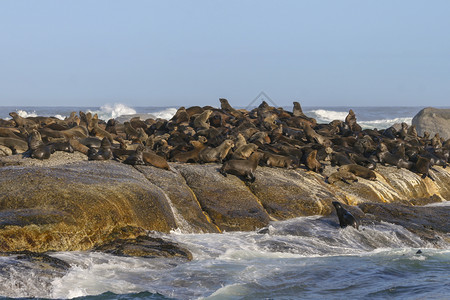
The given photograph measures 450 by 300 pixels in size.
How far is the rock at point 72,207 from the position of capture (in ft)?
27.4

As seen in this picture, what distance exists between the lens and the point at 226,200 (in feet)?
38.9

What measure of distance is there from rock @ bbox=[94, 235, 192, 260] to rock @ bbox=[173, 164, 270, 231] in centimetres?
213

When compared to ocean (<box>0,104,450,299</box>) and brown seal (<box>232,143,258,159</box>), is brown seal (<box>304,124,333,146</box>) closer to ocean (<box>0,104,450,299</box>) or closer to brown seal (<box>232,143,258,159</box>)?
brown seal (<box>232,143,258,159</box>)

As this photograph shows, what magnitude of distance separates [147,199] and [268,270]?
9.09 feet

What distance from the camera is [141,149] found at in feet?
42.8

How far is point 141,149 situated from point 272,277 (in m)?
5.60

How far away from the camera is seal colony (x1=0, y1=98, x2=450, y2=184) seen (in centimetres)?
1351

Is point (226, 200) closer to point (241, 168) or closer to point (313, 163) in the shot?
point (241, 168)

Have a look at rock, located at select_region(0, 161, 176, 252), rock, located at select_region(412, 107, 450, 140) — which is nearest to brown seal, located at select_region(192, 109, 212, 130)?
rock, located at select_region(0, 161, 176, 252)

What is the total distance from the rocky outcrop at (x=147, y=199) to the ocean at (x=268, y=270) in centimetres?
40

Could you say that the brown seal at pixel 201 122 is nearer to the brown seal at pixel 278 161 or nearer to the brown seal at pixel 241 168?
the brown seal at pixel 278 161

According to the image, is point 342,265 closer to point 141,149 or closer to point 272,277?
point 272,277

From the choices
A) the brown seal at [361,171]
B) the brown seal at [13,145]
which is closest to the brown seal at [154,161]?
the brown seal at [13,145]

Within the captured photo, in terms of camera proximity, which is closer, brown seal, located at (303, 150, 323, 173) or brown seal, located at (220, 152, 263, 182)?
brown seal, located at (220, 152, 263, 182)
